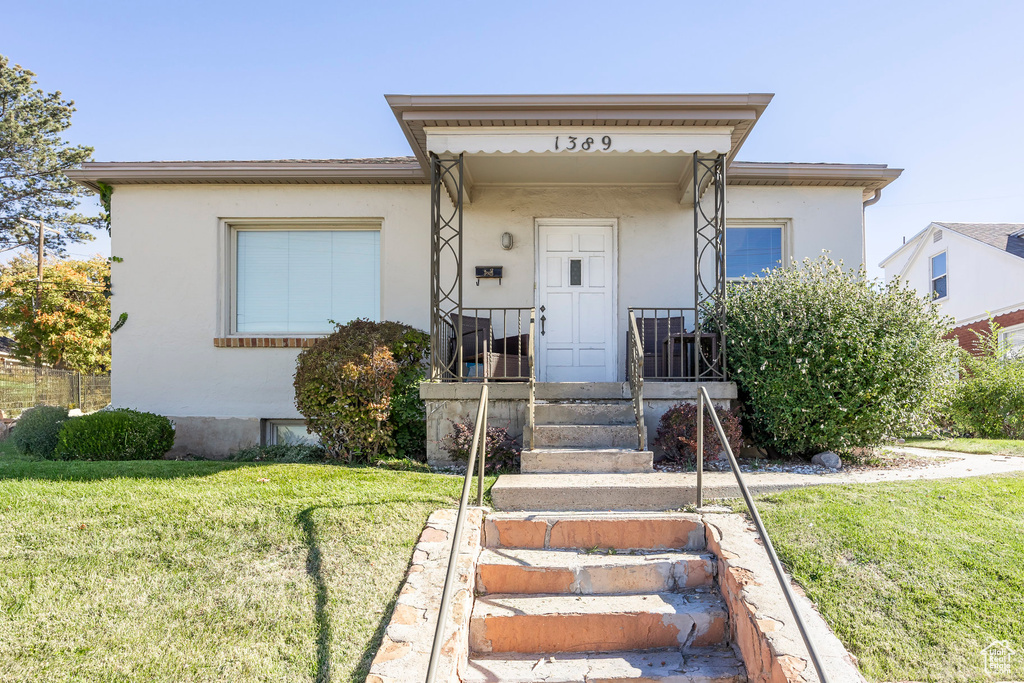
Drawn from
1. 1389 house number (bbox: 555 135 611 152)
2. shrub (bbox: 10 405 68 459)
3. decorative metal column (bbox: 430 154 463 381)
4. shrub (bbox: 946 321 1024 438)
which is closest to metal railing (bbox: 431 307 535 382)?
decorative metal column (bbox: 430 154 463 381)

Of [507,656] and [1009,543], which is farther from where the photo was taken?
[1009,543]

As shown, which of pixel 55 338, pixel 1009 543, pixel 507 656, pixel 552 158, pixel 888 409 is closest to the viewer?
pixel 507 656

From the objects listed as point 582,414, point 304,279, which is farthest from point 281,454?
point 582,414

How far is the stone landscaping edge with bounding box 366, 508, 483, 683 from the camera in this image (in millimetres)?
2594

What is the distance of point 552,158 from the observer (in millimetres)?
6898

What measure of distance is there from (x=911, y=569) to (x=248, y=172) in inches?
301

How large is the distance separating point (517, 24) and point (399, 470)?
5.34m

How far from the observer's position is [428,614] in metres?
2.96

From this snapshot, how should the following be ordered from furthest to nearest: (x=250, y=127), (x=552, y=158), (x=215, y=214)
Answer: (x=250, y=127)
(x=215, y=214)
(x=552, y=158)

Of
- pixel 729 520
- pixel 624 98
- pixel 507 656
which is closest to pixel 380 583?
pixel 507 656

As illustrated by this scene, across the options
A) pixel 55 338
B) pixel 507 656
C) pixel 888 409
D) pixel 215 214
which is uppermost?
pixel 215 214

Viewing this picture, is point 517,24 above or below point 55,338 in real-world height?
above

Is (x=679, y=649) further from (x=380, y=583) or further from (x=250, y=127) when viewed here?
(x=250, y=127)

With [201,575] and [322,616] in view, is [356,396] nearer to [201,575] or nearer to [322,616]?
[201,575]
